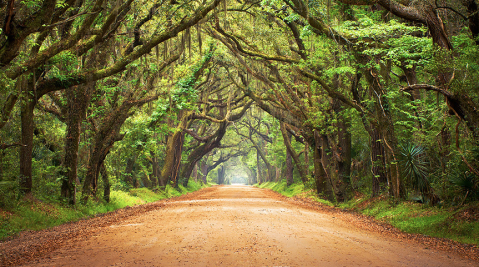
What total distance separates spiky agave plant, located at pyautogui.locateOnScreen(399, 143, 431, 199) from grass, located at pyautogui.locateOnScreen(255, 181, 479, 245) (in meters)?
0.59

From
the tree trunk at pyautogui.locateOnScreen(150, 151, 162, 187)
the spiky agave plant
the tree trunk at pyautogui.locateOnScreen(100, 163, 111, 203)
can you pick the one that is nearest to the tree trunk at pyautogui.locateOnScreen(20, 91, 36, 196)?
the tree trunk at pyautogui.locateOnScreen(100, 163, 111, 203)

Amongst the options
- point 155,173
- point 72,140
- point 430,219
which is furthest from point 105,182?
point 430,219

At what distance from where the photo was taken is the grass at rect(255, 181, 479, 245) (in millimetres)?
8120

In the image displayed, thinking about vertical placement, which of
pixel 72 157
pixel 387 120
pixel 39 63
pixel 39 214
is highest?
pixel 39 63

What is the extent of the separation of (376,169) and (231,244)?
10298 millimetres

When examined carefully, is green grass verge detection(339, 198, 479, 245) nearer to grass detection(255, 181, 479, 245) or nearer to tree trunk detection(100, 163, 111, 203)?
grass detection(255, 181, 479, 245)

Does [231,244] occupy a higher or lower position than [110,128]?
lower

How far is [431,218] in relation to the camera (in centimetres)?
975

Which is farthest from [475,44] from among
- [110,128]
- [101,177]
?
[101,177]

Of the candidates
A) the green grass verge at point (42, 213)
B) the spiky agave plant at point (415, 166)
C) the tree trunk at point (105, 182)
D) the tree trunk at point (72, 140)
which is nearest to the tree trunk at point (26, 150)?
the green grass verge at point (42, 213)

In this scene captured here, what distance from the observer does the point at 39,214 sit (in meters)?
10.2

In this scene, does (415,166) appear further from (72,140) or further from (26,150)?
(26,150)

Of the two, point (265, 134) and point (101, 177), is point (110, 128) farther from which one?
point (265, 134)

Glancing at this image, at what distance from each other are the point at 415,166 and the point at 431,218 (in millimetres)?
2400
